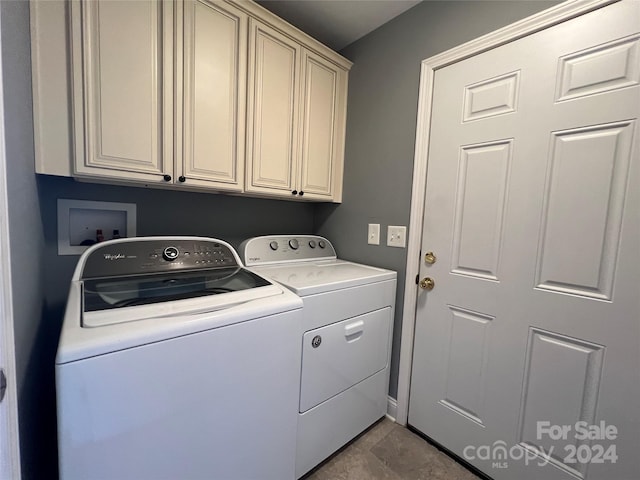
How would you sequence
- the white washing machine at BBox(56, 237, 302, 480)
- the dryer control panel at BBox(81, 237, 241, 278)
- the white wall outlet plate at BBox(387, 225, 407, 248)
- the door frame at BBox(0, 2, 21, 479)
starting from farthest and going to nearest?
the white wall outlet plate at BBox(387, 225, 407, 248), the dryer control panel at BBox(81, 237, 241, 278), the white washing machine at BBox(56, 237, 302, 480), the door frame at BBox(0, 2, 21, 479)

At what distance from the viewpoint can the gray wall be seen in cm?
139

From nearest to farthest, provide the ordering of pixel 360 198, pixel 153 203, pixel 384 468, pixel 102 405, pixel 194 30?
pixel 102 405, pixel 194 30, pixel 384 468, pixel 153 203, pixel 360 198

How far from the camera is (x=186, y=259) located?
1.29 m

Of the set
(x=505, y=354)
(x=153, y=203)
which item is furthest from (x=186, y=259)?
(x=505, y=354)

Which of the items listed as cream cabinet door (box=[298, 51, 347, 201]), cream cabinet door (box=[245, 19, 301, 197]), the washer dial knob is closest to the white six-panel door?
cream cabinet door (box=[298, 51, 347, 201])

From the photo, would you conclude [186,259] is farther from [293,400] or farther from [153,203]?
[293,400]

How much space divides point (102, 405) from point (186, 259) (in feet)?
2.35

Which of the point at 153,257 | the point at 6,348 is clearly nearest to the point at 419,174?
the point at 153,257

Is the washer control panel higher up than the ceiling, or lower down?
lower down

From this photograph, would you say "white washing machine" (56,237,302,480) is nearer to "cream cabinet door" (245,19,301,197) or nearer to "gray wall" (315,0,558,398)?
"cream cabinet door" (245,19,301,197)

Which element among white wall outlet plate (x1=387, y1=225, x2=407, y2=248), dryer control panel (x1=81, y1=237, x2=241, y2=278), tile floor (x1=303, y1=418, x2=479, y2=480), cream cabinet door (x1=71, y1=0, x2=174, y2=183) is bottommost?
tile floor (x1=303, y1=418, x2=479, y2=480)

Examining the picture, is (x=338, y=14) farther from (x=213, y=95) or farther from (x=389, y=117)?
(x=213, y=95)

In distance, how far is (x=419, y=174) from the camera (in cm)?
151

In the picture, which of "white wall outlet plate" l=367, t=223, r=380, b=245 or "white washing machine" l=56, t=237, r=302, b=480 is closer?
"white washing machine" l=56, t=237, r=302, b=480
